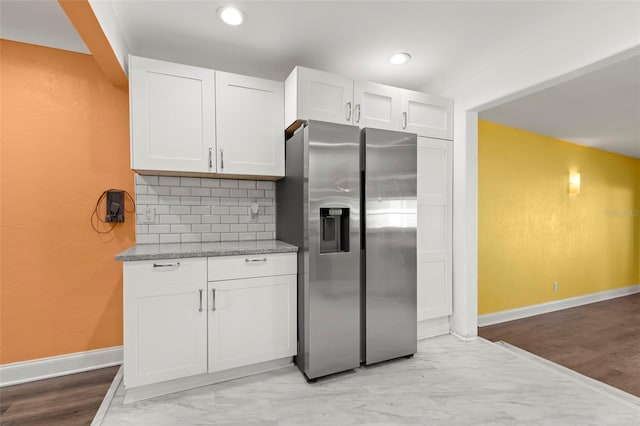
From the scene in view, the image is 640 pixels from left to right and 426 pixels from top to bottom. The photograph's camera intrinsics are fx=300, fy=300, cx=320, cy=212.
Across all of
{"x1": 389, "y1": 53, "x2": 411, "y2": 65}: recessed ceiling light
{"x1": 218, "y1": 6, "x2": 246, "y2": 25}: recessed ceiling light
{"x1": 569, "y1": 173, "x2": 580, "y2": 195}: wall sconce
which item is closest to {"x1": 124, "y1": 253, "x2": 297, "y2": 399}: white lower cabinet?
{"x1": 218, "y1": 6, "x2": 246, "y2": 25}: recessed ceiling light

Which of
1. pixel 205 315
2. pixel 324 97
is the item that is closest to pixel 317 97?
pixel 324 97

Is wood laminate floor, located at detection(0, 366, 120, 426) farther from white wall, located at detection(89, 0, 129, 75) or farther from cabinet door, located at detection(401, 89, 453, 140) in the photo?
cabinet door, located at detection(401, 89, 453, 140)

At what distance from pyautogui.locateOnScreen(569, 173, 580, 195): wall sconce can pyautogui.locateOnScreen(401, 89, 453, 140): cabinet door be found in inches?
103

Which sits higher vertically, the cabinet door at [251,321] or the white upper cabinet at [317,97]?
the white upper cabinet at [317,97]

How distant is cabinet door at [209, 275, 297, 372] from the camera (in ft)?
6.81

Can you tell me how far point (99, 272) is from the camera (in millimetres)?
2355

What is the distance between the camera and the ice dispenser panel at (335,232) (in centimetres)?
229

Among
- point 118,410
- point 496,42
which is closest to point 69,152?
point 118,410

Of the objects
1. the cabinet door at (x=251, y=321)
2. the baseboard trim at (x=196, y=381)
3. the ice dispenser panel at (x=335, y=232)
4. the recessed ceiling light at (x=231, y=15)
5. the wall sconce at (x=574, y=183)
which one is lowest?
the baseboard trim at (x=196, y=381)

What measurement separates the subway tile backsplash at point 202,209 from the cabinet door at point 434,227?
142cm

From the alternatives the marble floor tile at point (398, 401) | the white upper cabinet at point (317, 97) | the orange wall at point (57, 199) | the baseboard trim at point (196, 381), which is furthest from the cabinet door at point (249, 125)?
the marble floor tile at point (398, 401)

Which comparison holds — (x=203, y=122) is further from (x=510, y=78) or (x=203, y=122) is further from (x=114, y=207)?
(x=510, y=78)

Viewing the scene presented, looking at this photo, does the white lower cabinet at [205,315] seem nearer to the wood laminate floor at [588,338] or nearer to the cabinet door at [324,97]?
the cabinet door at [324,97]

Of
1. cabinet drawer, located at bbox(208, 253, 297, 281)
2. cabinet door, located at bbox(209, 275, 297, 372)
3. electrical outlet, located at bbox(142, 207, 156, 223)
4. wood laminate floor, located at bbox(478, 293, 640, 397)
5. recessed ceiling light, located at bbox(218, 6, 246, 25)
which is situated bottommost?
wood laminate floor, located at bbox(478, 293, 640, 397)
